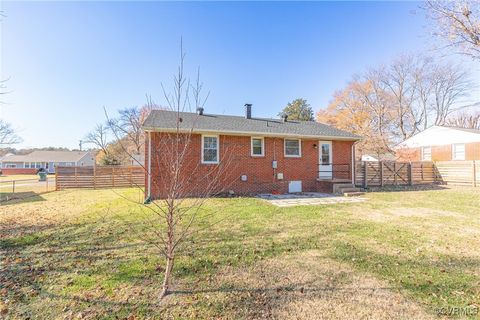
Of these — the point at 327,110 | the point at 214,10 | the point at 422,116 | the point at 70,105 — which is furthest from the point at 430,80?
the point at 70,105

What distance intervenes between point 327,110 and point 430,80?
1336 cm

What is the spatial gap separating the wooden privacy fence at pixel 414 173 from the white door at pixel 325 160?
2.96 meters

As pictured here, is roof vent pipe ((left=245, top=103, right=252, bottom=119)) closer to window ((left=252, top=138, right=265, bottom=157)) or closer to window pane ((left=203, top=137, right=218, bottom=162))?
window ((left=252, top=138, right=265, bottom=157))

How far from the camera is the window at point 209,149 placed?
35.0ft

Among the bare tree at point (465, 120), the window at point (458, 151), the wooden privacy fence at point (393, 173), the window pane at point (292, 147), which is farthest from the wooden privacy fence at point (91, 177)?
the bare tree at point (465, 120)

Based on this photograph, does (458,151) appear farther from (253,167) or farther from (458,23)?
(253,167)

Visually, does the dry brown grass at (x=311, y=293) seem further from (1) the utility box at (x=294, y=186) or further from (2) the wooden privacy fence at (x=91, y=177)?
(2) the wooden privacy fence at (x=91, y=177)

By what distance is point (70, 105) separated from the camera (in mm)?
9305

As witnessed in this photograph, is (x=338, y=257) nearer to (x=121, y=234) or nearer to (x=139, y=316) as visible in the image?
(x=139, y=316)

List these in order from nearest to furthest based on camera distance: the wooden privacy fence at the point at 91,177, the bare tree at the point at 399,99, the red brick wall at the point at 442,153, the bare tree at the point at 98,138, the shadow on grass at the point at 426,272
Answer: the shadow on grass at the point at 426,272, the wooden privacy fence at the point at 91,177, the red brick wall at the point at 442,153, the bare tree at the point at 399,99, the bare tree at the point at 98,138

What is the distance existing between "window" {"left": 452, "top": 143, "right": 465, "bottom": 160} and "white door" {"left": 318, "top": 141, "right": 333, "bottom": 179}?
634 inches

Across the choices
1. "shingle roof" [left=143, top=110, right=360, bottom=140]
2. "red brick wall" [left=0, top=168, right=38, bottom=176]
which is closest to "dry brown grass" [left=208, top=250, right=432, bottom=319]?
"shingle roof" [left=143, top=110, right=360, bottom=140]

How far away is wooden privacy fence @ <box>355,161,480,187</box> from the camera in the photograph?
Result: 14320mm

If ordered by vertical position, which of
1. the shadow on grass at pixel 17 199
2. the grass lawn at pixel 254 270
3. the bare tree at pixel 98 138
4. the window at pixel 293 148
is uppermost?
the bare tree at pixel 98 138
